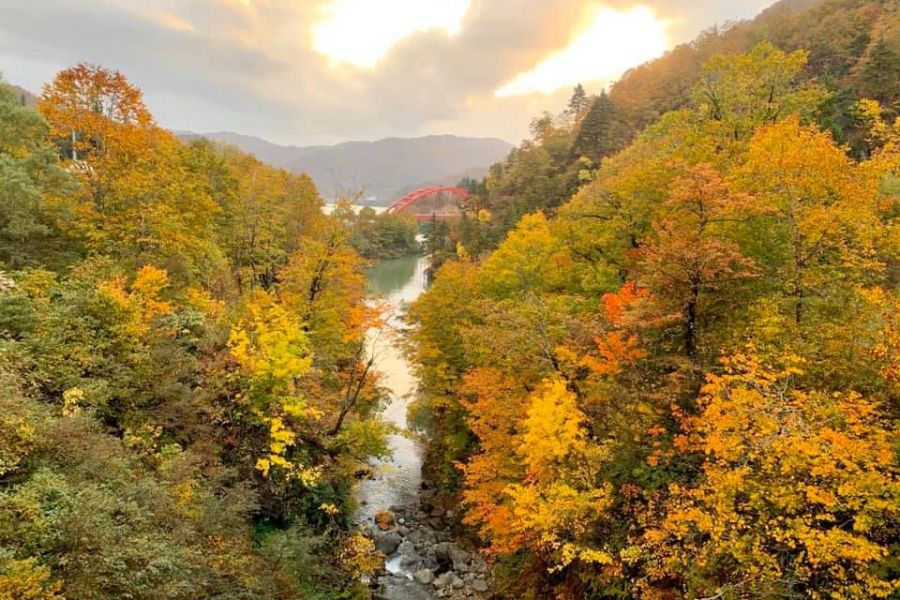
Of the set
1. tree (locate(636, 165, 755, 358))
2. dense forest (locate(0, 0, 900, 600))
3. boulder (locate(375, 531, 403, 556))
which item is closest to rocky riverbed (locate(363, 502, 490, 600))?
boulder (locate(375, 531, 403, 556))

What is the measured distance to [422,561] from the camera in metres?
18.6

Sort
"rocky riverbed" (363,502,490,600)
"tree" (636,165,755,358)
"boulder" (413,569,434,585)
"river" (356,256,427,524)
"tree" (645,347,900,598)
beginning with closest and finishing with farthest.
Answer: "tree" (645,347,900,598) < "tree" (636,165,755,358) < "rocky riverbed" (363,502,490,600) < "boulder" (413,569,434,585) < "river" (356,256,427,524)

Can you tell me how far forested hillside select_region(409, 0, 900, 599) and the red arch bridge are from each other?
98.8 meters

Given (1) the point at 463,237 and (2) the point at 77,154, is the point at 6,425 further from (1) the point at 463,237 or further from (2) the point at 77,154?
(1) the point at 463,237

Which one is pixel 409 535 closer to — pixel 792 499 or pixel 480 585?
pixel 480 585

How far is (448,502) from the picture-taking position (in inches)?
900

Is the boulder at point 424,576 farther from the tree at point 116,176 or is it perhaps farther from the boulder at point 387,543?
the tree at point 116,176

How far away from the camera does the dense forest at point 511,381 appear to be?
8398 mm

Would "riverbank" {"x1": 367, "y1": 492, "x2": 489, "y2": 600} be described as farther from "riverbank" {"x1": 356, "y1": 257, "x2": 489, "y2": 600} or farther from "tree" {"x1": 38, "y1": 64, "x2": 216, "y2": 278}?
"tree" {"x1": 38, "y1": 64, "x2": 216, "y2": 278}

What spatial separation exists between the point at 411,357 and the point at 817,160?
696 inches


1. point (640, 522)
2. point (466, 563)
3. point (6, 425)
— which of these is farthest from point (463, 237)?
point (6, 425)

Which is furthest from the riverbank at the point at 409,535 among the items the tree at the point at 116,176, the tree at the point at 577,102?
the tree at the point at 577,102

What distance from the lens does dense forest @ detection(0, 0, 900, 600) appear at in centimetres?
840

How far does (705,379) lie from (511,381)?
6.32 meters
